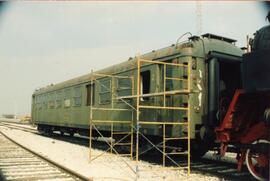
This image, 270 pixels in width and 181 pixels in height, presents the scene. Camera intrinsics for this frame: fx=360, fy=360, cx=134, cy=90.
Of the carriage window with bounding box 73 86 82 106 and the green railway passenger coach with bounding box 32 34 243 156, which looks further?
the carriage window with bounding box 73 86 82 106

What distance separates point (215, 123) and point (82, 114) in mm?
8617

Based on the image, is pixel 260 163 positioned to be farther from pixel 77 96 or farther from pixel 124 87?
pixel 77 96

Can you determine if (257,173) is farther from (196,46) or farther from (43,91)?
(43,91)

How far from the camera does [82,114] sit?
1730 cm

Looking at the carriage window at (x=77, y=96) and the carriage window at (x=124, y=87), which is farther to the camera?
the carriage window at (x=77, y=96)

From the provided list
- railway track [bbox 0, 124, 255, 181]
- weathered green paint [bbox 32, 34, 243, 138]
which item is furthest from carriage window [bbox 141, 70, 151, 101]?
railway track [bbox 0, 124, 255, 181]

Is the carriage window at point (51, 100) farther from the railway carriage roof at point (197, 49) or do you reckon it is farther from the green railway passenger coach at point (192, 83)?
the railway carriage roof at point (197, 49)

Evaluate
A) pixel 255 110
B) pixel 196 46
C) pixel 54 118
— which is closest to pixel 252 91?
pixel 255 110

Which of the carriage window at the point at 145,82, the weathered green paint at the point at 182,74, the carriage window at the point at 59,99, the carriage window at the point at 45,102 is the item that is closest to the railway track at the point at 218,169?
the weathered green paint at the point at 182,74

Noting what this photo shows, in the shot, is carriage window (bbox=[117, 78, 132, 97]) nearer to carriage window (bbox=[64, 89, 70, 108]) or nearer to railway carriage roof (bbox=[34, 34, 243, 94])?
railway carriage roof (bbox=[34, 34, 243, 94])

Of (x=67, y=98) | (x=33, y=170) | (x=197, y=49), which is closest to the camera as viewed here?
(x=33, y=170)

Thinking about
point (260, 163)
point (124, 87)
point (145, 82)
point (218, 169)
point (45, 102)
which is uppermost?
point (145, 82)

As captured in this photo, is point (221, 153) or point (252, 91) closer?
point (252, 91)

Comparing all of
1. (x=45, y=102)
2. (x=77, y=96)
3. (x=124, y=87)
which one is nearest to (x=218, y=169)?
(x=124, y=87)
